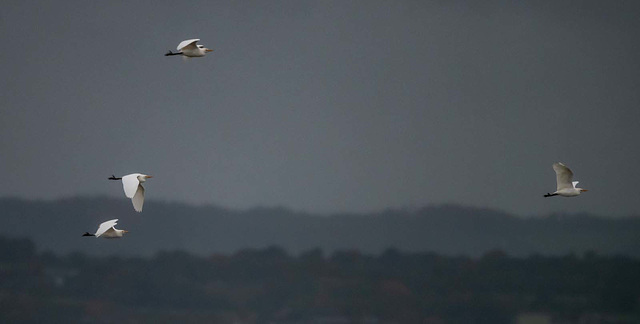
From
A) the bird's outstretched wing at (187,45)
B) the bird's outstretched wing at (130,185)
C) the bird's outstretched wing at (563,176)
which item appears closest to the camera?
the bird's outstretched wing at (130,185)

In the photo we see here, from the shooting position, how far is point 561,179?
123ft

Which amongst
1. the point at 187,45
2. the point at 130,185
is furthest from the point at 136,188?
the point at 187,45

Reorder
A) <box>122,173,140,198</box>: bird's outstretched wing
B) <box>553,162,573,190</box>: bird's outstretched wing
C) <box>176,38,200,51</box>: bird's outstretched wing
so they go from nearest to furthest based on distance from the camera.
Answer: <box>122,173,140,198</box>: bird's outstretched wing < <box>176,38,200,51</box>: bird's outstretched wing < <box>553,162,573,190</box>: bird's outstretched wing

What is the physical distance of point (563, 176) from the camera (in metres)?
37.4

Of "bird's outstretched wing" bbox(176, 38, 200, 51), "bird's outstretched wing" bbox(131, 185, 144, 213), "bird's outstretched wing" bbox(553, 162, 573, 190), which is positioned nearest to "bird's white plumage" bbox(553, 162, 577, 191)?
"bird's outstretched wing" bbox(553, 162, 573, 190)

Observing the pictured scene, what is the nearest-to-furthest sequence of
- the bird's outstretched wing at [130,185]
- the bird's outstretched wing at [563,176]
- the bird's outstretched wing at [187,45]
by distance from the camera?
the bird's outstretched wing at [130,185] < the bird's outstretched wing at [187,45] < the bird's outstretched wing at [563,176]

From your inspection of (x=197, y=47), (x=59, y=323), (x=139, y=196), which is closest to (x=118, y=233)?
(x=139, y=196)

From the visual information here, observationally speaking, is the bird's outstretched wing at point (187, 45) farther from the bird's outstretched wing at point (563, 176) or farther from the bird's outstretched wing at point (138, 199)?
the bird's outstretched wing at point (563, 176)

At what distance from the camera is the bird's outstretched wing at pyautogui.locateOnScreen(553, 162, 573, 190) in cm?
3691

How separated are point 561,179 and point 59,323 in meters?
43.4

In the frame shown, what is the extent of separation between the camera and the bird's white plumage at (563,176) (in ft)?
121

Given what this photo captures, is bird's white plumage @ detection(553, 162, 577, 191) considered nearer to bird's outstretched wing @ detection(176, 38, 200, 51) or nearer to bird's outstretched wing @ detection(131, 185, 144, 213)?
bird's outstretched wing @ detection(176, 38, 200, 51)

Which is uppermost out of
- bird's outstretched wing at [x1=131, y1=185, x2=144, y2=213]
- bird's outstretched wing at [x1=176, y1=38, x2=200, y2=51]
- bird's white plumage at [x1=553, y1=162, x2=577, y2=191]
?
bird's outstretched wing at [x1=176, y1=38, x2=200, y2=51]

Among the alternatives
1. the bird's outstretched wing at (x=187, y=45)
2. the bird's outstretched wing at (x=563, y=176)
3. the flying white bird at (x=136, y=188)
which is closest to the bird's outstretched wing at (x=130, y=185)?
the flying white bird at (x=136, y=188)
